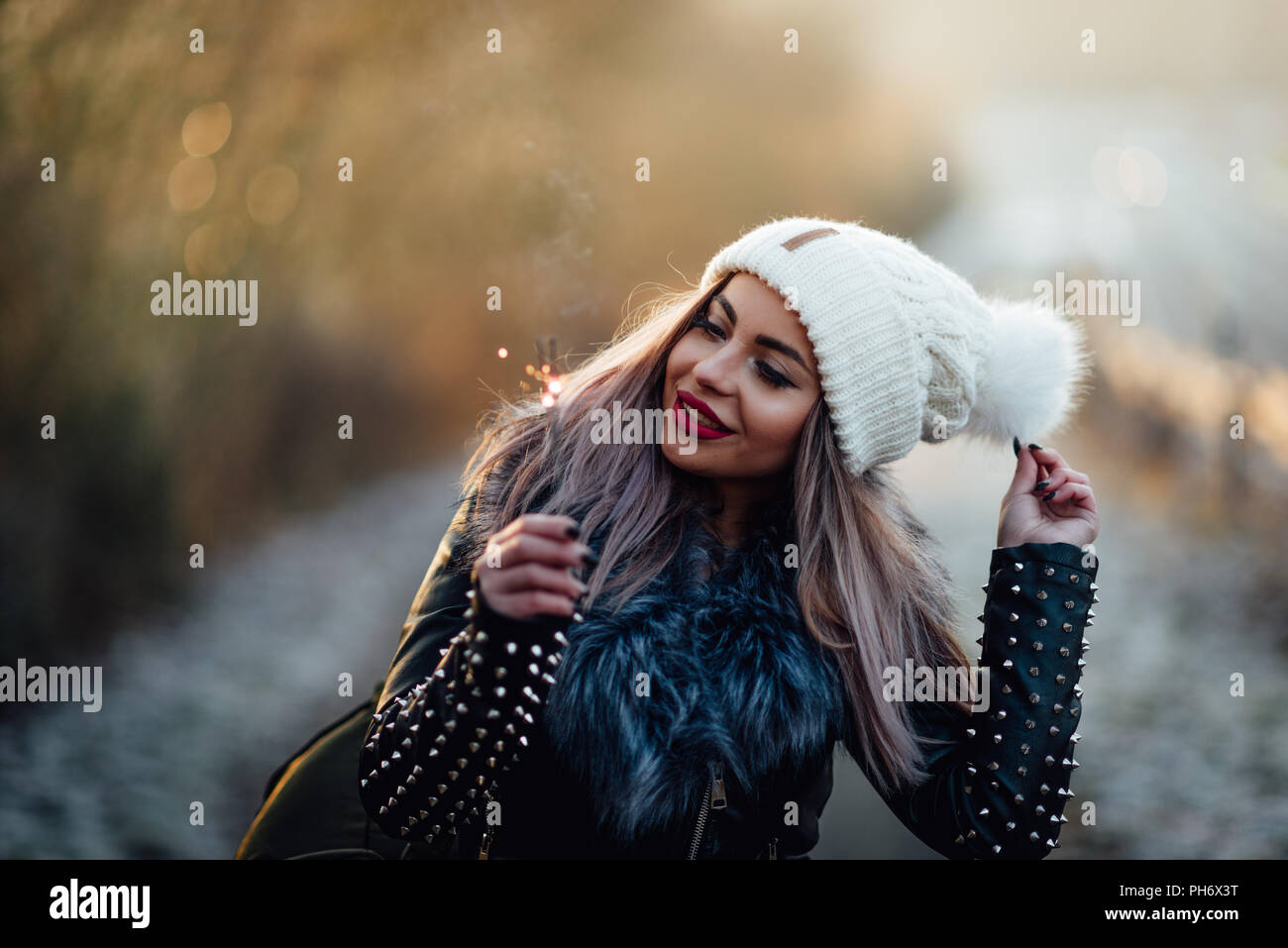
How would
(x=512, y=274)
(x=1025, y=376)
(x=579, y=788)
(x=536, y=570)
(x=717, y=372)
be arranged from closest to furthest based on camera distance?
(x=536, y=570)
(x=579, y=788)
(x=717, y=372)
(x=1025, y=376)
(x=512, y=274)

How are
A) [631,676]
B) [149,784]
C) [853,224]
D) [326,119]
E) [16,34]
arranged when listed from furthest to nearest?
[326,119] → [149,784] → [16,34] → [853,224] → [631,676]

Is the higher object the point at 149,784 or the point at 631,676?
the point at 631,676

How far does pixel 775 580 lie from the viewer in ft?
5.93

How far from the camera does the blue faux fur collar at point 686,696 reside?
1.56 m

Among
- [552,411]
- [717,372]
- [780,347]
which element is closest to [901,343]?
[780,347]

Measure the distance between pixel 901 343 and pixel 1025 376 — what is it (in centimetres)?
37

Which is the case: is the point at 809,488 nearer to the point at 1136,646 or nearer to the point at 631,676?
the point at 631,676

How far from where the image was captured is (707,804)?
160 cm

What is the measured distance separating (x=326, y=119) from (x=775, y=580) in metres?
3.36

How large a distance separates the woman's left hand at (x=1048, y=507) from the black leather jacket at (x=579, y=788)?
57 mm

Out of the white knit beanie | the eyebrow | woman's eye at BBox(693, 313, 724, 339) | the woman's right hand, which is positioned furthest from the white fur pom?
the woman's right hand

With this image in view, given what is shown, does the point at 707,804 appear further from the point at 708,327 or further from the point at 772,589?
the point at 708,327
